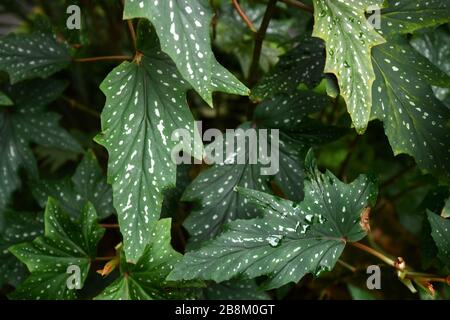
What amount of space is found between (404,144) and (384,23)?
296mm

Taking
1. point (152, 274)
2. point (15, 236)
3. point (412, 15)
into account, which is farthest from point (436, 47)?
point (15, 236)

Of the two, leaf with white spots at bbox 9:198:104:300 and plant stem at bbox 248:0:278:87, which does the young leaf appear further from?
leaf with white spots at bbox 9:198:104:300

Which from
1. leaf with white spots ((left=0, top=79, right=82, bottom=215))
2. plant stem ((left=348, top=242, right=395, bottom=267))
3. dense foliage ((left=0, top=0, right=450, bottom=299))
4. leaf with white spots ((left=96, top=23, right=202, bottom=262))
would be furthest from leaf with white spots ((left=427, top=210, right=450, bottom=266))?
leaf with white spots ((left=0, top=79, right=82, bottom=215))

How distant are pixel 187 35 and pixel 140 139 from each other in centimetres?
25

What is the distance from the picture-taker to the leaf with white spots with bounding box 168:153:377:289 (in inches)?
43.9

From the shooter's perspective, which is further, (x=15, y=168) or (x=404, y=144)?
(x=15, y=168)

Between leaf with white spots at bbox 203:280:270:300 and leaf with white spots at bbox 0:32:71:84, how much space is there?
0.75m

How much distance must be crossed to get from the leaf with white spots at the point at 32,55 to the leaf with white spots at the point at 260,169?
0.54 m

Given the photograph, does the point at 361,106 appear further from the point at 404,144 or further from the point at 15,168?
the point at 15,168

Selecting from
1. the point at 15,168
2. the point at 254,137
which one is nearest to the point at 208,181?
the point at 254,137

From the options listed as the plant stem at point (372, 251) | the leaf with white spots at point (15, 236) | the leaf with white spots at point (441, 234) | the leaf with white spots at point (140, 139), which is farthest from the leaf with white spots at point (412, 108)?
the leaf with white spots at point (15, 236)

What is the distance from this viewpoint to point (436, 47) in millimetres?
1562

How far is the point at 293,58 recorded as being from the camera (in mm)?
1392

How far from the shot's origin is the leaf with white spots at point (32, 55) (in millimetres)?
1433
